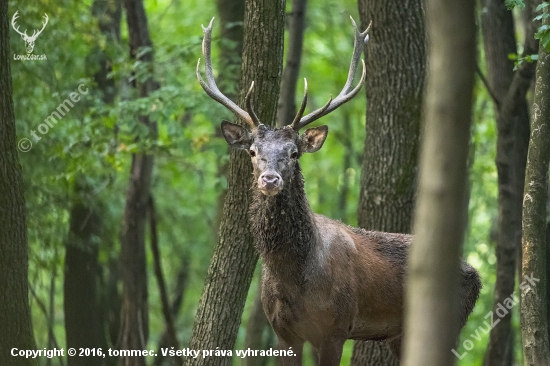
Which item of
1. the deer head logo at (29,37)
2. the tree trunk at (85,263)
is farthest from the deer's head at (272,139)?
the tree trunk at (85,263)

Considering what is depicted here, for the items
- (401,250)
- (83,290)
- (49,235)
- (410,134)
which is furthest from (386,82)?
(83,290)

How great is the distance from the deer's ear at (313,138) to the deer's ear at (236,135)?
0.53 meters

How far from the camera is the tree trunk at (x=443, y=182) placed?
3250 millimetres

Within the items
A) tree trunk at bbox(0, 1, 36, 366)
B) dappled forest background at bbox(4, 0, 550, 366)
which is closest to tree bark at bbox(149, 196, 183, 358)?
dappled forest background at bbox(4, 0, 550, 366)

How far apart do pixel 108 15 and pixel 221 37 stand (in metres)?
2.92

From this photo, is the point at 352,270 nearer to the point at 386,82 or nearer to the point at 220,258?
the point at 220,258

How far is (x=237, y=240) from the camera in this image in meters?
7.87

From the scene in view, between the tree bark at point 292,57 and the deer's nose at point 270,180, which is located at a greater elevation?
the tree bark at point 292,57

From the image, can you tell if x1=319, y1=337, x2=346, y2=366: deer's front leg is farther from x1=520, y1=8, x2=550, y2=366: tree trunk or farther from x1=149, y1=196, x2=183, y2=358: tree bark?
x1=149, y1=196, x2=183, y2=358: tree bark

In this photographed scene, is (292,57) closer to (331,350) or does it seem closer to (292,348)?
(292,348)

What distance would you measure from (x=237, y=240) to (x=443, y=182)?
15.7ft

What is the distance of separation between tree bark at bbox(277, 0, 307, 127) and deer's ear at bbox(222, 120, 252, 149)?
450 centimetres

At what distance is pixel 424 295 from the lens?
3293 mm

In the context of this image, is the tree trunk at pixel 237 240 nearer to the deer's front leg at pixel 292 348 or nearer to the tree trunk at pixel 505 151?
the deer's front leg at pixel 292 348
